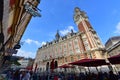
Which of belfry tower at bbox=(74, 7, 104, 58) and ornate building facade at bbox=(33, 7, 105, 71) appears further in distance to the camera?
ornate building facade at bbox=(33, 7, 105, 71)

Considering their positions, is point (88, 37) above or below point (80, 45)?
above

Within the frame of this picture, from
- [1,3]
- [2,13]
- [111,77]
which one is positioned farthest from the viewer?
[111,77]

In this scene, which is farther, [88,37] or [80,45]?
[80,45]

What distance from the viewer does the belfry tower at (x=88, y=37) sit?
4347 centimetres

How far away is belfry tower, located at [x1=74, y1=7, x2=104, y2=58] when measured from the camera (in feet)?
143

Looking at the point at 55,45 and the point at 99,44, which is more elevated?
the point at 55,45

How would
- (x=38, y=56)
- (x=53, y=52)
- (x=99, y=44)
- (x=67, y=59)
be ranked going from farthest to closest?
(x=38, y=56) → (x=53, y=52) → (x=67, y=59) → (x=99, y=44)

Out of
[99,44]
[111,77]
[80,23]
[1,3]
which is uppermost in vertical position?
[80,23]

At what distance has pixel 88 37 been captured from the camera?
154ft

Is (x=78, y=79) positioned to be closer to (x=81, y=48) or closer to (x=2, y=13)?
(x=2, y=13)

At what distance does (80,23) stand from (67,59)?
1528 centimetres

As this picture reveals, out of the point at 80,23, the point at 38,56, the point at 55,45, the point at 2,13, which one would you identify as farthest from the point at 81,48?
the point at 2,13

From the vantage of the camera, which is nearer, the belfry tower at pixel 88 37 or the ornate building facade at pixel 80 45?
the belfry tower at pixel 88 37

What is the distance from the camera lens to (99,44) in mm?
47094
